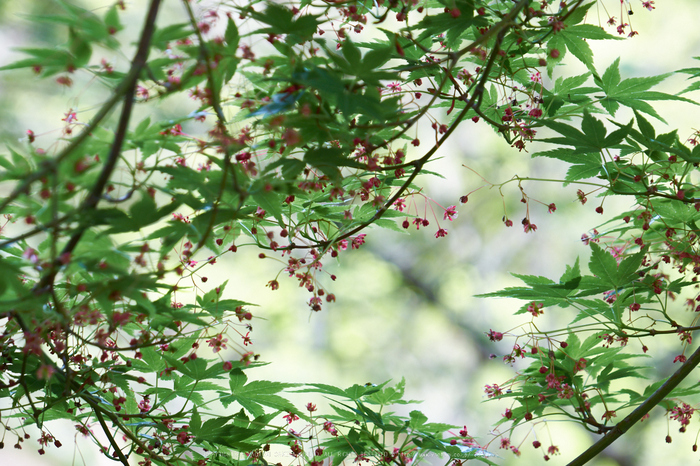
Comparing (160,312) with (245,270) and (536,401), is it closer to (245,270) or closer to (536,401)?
(536,401)

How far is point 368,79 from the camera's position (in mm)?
594

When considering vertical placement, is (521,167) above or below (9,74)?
below

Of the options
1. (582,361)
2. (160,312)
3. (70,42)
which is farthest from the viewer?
(582,361)

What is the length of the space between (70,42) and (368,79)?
0.97 feet

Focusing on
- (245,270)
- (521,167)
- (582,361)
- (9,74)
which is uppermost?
(9,74)

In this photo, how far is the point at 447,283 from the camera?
457 cm

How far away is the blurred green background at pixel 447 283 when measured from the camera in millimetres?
4164

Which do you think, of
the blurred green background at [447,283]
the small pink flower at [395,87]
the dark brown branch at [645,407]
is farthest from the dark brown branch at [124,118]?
the blurred green background at [447,283]

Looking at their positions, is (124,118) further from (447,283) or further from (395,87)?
(447,283)

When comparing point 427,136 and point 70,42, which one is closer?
point 70,42

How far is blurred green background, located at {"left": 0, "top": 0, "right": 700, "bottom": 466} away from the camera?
4.16 metres

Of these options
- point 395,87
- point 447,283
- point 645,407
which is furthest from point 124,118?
point 447,283

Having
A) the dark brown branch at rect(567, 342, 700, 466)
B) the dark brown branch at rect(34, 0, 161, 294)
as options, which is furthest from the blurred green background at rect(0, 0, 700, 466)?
the dark brown branch at rect(34, 0, 161, 294)

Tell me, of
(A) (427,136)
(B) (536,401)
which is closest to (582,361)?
(B) (536,401)
